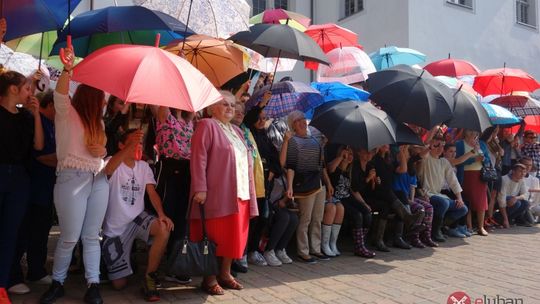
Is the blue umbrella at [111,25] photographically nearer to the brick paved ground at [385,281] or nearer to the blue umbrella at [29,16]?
the blue umbrella at [29,16]

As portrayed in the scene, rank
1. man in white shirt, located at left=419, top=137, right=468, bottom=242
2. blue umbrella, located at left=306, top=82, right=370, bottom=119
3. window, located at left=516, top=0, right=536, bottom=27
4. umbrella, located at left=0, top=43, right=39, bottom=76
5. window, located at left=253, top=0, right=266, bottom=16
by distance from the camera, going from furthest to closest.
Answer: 1. window, located at left=516, top=0, right=536, bottom=27
2. window, located at left=253, top=0, right=266, bottom=16
3. man in white shirt, located at left=419, top=137, right=468, bottom=242
4. blue umbrella, located at left=306, top=82, right=370, bottom=119
5. umbrella, located at left=0, top=43, right=39, bottom=76

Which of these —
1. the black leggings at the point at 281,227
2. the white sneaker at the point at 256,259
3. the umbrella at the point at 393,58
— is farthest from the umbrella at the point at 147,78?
the umbrella at the point at 393,58

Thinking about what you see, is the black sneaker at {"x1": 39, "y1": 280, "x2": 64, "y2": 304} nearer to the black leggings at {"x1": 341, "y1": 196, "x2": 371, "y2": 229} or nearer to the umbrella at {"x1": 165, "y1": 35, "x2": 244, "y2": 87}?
the umbrella at {"x1": 165, "y1": 35, "x2": 244, "y2": 87}

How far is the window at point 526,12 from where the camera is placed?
1789 centimetres

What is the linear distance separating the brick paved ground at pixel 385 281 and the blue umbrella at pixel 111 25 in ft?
8.03

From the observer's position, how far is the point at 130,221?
14.3 ft

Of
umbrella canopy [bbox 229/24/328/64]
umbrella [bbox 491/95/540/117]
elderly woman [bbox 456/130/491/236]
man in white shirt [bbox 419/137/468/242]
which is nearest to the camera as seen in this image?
umbrella canopy [bbox 229/24/328/64]

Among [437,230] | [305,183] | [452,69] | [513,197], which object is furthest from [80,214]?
[452,69]

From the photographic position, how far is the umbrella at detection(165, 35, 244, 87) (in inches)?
206

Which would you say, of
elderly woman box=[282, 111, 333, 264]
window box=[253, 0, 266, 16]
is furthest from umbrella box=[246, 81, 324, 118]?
window box=[253, 0, 266, 16]

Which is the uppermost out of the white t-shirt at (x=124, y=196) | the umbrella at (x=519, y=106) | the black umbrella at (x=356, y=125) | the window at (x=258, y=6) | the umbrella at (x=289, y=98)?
the window at (x=258, y=6)

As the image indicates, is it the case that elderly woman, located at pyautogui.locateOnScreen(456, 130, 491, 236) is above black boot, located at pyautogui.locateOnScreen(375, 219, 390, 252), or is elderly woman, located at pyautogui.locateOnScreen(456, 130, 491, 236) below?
above

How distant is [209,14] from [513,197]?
668 cm

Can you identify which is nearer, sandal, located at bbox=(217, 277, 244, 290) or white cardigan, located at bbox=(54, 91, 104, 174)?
white cardigan, located at bbox=(54, 91, 104, 174)
